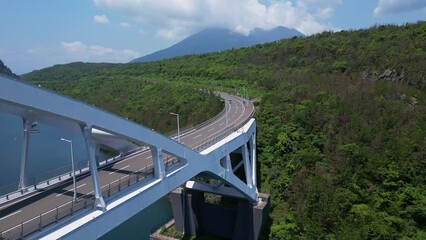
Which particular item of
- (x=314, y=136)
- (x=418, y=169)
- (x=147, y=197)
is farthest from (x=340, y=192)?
(x=147, y=197)

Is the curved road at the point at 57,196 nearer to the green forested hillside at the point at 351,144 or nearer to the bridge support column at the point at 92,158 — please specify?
the bridge support column at the point at 92,158

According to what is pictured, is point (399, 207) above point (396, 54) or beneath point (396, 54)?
beneath

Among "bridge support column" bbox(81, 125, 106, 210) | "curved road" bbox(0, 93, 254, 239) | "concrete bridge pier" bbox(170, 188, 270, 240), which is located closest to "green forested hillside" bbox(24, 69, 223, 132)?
"concrete bridge pier" bbox(170, 188, 270, 240)

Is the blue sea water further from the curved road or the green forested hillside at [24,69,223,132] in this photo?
the green forested hillside at [24,69,223,132]

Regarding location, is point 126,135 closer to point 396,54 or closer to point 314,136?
point 314,136

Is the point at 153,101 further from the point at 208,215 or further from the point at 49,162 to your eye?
the point at 208,215
